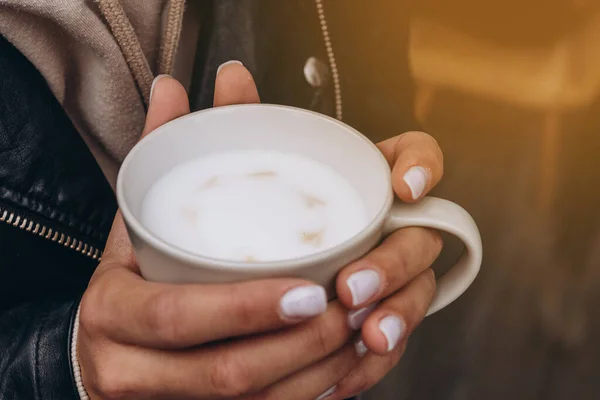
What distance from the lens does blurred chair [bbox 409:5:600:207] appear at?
0.56 metres

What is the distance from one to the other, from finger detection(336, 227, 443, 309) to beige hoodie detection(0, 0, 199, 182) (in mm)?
370

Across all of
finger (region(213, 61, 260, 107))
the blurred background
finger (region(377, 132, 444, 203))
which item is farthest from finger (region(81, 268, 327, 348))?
the blurred background

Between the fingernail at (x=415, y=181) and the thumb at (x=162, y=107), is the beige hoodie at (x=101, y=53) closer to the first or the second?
the thumb at (x=162, y=107)

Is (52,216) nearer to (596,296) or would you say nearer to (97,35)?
(97,35)

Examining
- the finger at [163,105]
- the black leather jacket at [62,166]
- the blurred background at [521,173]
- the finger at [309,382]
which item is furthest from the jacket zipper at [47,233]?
the blurred background at [521,173]

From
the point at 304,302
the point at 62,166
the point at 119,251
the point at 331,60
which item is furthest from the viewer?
the point at 331,60

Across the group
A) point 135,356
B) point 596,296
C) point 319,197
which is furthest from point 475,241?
point 596,296

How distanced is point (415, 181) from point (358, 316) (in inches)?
4.0

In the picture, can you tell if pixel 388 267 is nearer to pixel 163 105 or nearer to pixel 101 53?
pixel 163 105

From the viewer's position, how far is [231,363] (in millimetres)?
351

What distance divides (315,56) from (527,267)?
37cm

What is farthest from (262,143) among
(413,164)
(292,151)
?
(413,164)

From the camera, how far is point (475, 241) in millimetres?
392

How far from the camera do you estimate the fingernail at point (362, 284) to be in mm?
340
